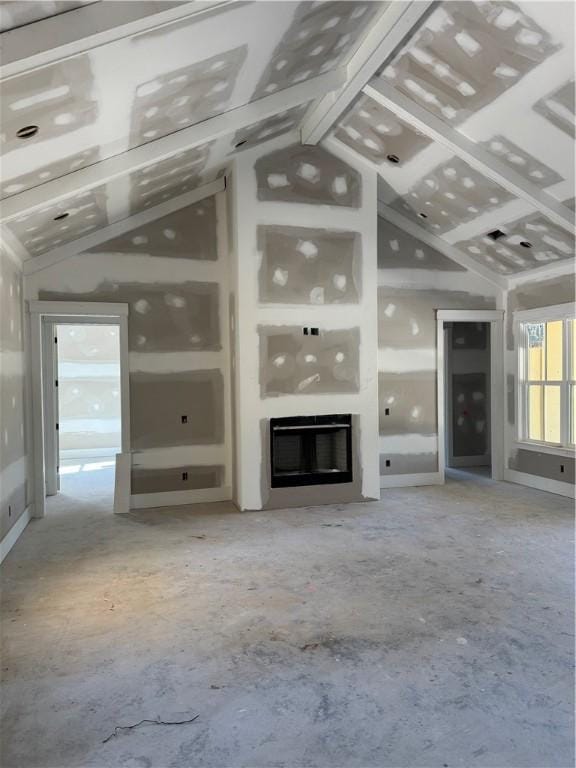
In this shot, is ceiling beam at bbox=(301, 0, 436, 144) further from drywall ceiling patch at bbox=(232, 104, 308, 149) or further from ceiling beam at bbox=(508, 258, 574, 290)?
ceiling beam at bbox=(508, 258, 574, 290)

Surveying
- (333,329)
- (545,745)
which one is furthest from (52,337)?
(545,745)

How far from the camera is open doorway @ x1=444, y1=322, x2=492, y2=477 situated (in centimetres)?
835

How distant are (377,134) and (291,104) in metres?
1.30

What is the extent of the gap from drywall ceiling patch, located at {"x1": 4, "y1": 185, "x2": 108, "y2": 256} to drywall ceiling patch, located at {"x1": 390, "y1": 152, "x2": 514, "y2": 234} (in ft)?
11.4

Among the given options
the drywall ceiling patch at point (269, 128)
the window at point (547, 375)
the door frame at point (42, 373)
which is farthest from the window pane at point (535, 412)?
the door frame at point (42, 373)

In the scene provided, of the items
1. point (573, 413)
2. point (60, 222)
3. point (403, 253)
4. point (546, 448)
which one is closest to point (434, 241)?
point (403, 253)

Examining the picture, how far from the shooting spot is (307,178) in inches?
239

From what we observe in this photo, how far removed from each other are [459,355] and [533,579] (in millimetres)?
4971

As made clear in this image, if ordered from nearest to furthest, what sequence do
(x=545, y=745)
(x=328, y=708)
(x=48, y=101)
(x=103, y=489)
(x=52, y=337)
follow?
(x=545, y=745) → (x=328, y=708) → (x=48, y=101) → (x=52, y=337) → (x=103, y=489)

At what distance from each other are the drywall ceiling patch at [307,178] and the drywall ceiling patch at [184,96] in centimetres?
173

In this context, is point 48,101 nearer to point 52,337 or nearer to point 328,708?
point 328,708

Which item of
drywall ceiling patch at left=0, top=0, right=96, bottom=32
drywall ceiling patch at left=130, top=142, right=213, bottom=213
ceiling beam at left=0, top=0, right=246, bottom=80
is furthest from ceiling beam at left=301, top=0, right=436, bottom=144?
drywall ceiling patch at left=0, top=0, right=96, bottom=32

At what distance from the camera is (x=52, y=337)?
6.61m

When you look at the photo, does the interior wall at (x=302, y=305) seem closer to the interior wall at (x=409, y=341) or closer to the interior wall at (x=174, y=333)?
the interior wall at (x=174, y=333)
